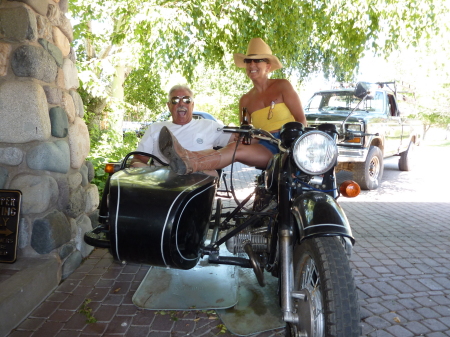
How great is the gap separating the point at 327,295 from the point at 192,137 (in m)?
2.56

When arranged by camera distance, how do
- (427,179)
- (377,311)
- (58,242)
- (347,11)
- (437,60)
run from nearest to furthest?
(377,311)
(58,242)
(347,11)
(437,60)
(427,179)

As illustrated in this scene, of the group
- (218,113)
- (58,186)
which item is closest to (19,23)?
(58,186)

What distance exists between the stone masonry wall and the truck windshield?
599cm

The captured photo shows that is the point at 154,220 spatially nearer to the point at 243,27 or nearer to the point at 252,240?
the point at 252,240

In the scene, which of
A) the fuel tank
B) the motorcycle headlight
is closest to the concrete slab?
the fuel tank

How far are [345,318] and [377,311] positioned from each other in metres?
1.32

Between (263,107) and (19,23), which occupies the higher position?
(19,23)

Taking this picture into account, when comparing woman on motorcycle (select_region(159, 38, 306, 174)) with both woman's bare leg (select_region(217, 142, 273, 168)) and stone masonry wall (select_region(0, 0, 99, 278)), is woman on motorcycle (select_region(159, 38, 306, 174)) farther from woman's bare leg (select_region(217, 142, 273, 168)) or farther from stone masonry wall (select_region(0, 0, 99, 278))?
stone masonry wall (select_region(0, 0, 99, 278))

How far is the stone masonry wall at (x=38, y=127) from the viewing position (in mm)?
3008

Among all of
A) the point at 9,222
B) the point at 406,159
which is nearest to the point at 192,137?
the point at 9,222

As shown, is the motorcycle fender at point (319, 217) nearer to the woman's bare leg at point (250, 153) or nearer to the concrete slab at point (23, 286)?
the woman's bare leg at point (250, 153)

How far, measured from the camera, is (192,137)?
409cm

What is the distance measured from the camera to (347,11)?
640 cm

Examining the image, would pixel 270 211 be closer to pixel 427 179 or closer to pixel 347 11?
pixel 347 11
